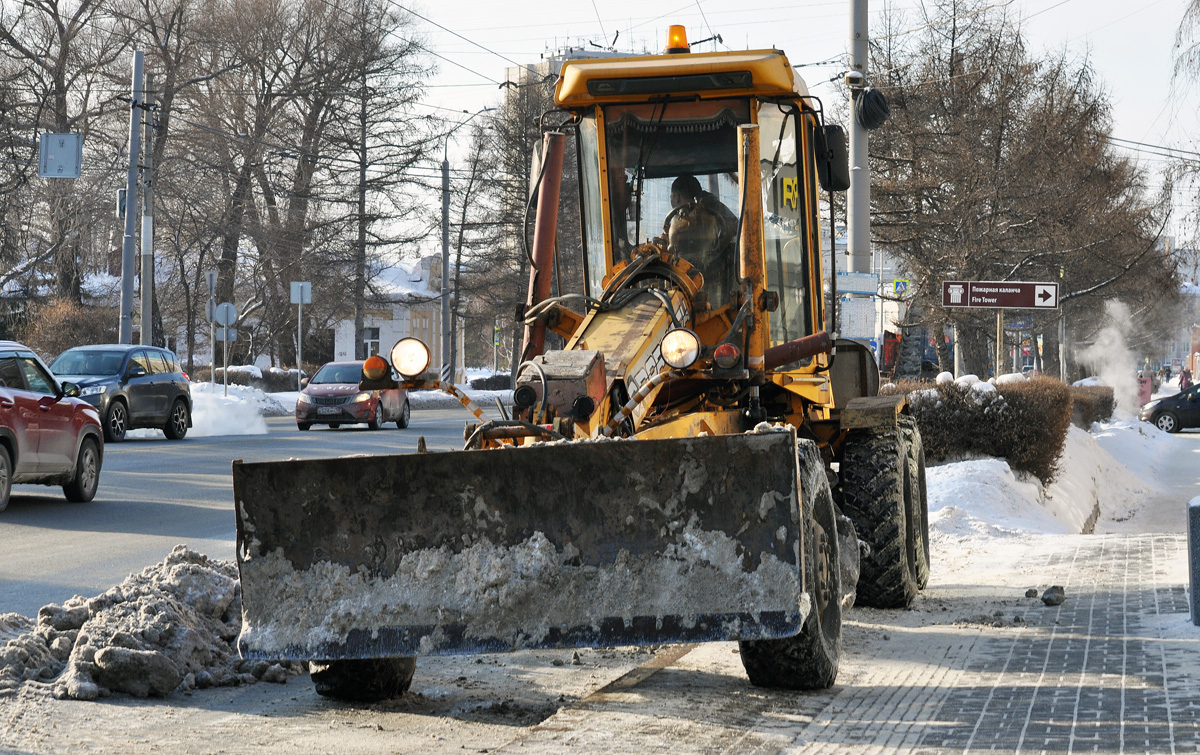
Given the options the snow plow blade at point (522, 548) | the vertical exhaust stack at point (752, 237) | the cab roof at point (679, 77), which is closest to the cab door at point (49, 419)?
the cab roof at point (679, 77)

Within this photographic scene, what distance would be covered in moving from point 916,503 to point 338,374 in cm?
2222

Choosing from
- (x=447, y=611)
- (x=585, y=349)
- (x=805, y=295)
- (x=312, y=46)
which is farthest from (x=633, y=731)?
(x=312, y=46)

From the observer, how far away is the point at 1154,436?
121 ft

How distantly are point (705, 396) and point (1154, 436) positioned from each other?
33.4 metres

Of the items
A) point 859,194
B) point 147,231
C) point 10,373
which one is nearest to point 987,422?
Answer: point 859,194

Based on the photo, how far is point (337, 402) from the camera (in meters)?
28.5

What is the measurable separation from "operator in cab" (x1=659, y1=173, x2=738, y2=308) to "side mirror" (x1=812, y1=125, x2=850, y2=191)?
0.62 meters

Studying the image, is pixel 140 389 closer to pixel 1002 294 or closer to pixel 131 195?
pixel 131 195

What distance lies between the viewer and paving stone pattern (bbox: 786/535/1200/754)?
495 centimetres

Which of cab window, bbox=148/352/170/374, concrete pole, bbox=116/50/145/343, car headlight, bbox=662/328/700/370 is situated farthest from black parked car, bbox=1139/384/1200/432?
car headlight, bbox=662/328/700/370

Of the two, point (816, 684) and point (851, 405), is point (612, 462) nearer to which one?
point (816, 684)

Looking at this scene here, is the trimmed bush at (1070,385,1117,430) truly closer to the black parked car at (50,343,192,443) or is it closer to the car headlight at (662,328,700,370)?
the black parked car at (50,343,192,443)

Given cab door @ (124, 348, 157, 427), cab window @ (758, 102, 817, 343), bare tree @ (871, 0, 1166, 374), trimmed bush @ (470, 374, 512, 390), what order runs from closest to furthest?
1. cab window @ (758, 102, 817, 343)
2. cab door @ (124, 348, 157, 427)
3. bare tree @ (871, 0, 1166, 374)
4. trimmed bush @ (470, 374, 512, 390)

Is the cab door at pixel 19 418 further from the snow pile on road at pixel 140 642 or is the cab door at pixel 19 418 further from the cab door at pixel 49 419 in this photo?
the snow pile on road at pixel 140 642
